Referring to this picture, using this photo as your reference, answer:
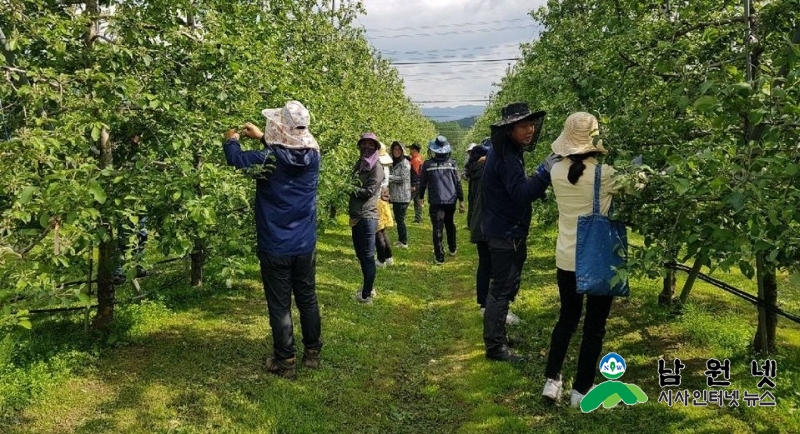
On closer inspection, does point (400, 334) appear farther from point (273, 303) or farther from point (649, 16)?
point (649, 16)

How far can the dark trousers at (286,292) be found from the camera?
496cm

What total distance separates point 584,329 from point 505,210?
139cm

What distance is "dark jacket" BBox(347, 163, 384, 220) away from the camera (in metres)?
7.82

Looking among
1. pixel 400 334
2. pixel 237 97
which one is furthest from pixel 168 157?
pixel 400 334

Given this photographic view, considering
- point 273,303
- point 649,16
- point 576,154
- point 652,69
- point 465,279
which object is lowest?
point 465,279

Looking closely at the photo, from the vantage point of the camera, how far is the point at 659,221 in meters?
3.70

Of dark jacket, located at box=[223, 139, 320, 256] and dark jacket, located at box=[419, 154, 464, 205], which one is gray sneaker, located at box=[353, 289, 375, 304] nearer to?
dark jacket, located at box=[223, 139, 320, 256]

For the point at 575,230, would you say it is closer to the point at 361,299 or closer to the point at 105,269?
the point at 361,299

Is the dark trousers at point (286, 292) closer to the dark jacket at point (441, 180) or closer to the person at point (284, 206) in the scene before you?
the person at point (284, 206)

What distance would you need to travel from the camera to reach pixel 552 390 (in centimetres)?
455

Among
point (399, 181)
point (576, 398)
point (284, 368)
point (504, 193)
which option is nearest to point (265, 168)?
point (284, 368)

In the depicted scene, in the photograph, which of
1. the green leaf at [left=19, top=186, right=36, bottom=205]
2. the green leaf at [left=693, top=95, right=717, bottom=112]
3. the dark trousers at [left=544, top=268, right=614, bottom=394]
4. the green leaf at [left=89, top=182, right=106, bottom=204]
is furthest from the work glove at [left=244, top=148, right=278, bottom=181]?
the green leaf at [left=693, top=95, right=717, bottom=112]

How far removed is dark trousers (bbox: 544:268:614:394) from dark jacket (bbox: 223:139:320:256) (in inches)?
87.2

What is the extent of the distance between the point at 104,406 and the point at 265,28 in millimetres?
4563
